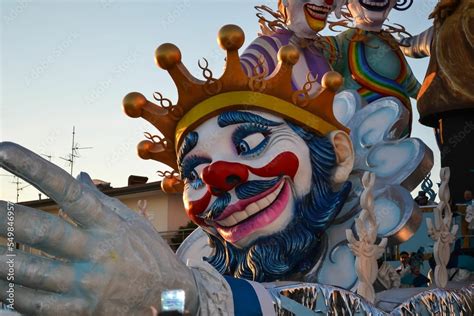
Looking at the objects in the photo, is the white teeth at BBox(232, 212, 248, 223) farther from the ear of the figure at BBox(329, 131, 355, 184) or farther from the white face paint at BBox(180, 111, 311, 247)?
the ear of the figure at BBox(329, 131, 355, 184)

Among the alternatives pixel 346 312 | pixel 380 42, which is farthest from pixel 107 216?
pixel 380 42

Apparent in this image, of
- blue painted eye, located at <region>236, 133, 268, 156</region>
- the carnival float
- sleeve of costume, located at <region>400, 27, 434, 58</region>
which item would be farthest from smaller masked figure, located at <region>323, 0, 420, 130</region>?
blue painted eye, located at <region>236, 133, 268, 156</region>

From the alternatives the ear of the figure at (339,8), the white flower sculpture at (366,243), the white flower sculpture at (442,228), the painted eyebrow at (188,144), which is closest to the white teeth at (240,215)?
the painted eyebrow at (188,144)

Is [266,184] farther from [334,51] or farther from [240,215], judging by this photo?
[334,51]

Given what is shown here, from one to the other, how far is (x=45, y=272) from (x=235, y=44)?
227 centimetres

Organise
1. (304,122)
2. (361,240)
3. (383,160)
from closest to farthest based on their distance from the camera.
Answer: (361,240) < (304,122) < (383,160)

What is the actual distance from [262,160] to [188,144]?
1.41ft

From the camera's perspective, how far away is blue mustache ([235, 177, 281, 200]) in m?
4.17

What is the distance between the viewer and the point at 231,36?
163 inches

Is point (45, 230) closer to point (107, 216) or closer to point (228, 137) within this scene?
point (107, 216)

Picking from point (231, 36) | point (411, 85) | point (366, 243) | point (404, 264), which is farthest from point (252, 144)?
point (411, 85)

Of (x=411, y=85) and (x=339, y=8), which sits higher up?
(x=339, y=8)

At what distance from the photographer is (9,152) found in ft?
6.71

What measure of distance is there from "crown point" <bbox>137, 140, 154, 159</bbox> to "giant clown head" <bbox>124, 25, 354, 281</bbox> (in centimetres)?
43
